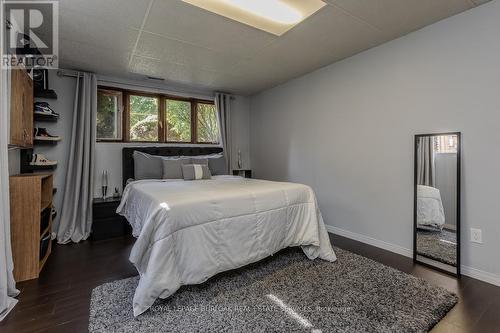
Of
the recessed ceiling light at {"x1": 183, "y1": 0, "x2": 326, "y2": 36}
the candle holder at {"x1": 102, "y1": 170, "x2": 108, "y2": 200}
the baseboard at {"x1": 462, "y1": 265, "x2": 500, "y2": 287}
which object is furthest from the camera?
the candle holder at {"x1": 102, "y1": 170, "x2": 108, "y2": 200}

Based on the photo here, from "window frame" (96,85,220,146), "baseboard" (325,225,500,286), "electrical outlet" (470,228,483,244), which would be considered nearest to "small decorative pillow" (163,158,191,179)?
"window frame" (96,85,220,146)

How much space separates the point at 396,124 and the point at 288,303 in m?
2.23

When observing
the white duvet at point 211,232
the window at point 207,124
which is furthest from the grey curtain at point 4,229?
the window at point 207,124

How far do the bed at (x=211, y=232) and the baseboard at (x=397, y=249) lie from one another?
0.82 m

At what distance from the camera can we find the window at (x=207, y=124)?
4647mm

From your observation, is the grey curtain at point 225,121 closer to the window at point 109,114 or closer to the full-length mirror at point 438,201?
the window at point 109,114

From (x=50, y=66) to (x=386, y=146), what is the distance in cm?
437

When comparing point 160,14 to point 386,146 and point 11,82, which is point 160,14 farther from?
point 386,146

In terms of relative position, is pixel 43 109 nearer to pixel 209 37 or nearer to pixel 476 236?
pixel 209 37

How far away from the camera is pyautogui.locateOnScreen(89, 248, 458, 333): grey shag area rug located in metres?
1.53

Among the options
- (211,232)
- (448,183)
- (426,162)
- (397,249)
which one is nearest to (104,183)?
(211,232)

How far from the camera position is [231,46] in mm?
2842

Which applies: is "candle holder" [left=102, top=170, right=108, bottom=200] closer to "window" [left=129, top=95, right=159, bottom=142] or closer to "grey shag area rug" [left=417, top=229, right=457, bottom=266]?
"window" [left=129, top=95, right=159, bottom=142]

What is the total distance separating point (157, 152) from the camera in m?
3.97
